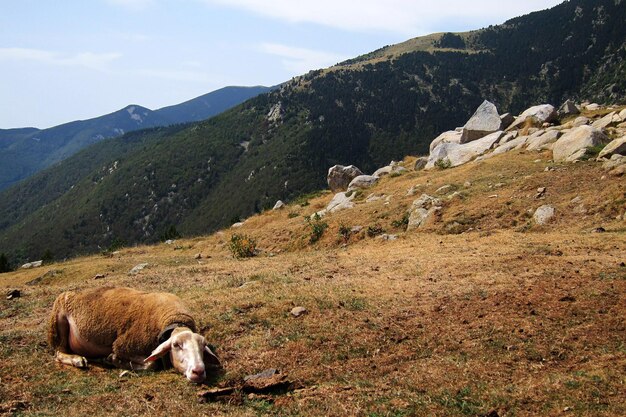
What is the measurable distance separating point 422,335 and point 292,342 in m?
2.83

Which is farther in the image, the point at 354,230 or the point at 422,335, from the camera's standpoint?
the point at 354,230

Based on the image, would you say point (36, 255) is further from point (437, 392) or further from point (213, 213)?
point (437, 392)

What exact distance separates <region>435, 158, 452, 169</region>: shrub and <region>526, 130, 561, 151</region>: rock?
7.36 m

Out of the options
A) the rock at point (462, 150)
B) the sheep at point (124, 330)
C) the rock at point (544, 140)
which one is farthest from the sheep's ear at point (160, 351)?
the rock at point (462, 150)

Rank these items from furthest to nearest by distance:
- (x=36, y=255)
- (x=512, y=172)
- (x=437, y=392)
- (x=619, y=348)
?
(x=36, y=255) → (x=512, y=172) → (x=619, y=348) → (x=437, y=392)

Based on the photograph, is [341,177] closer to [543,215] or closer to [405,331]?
[543,215]

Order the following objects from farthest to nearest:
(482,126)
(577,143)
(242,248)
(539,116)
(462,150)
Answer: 1. (482,126)
2. (539,116)
3. (462,150)
4. (577,143)
5. (242,248)

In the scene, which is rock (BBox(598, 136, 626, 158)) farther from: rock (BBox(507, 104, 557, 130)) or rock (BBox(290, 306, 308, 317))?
rock (BBox(290, 306, 308, 317))

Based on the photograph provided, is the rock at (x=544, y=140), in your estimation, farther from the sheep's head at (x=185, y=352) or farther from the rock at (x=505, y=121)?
the sheep's head at (x=185, y=352)

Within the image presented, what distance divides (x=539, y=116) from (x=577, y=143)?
15.7 m

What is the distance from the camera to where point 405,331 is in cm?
1033

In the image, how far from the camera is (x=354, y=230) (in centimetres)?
2652

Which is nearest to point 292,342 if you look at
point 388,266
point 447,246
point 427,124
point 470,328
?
point 470,328

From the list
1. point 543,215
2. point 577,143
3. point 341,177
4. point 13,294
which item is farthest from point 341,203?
point 13,294
